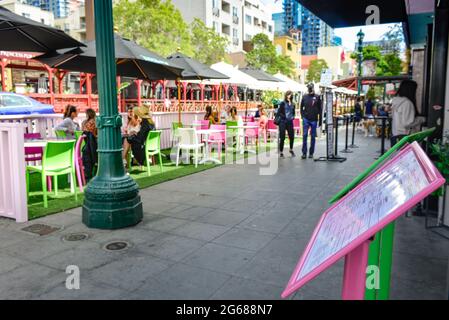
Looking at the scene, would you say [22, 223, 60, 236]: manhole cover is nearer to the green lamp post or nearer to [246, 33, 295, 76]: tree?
the green lamp post

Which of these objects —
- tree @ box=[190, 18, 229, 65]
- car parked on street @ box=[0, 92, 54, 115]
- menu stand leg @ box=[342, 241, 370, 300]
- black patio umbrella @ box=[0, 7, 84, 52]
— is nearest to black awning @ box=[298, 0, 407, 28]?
black patio umbrella @ box=[0, 7, 84, 52]

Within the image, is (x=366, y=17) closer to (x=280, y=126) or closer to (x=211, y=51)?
(x=280, y=126)

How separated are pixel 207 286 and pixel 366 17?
8.02 metres

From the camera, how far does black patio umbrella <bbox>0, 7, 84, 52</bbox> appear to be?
668cm

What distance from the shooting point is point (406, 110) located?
633 cm

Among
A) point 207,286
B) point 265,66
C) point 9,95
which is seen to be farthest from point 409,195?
point 265,66

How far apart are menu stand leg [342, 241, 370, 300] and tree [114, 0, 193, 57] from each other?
28.9 metres

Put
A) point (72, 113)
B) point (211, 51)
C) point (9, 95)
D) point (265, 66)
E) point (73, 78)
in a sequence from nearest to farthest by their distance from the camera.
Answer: point (72, 113) < point (9, 95) < point (211, 51) < point (73, 78) < point (265, 66)

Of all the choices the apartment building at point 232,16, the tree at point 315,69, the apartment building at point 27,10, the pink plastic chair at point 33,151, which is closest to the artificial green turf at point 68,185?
the pink plastic chair at point 33,151

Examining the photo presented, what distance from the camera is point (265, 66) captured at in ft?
160

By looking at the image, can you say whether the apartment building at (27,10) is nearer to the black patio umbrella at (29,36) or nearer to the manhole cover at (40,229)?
the black patio umbrella at (29,36)

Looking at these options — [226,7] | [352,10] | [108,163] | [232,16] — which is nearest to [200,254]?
[108,163]

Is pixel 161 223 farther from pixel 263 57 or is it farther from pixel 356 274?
pixel 263 57

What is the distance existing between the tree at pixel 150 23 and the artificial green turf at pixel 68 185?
2013cm
